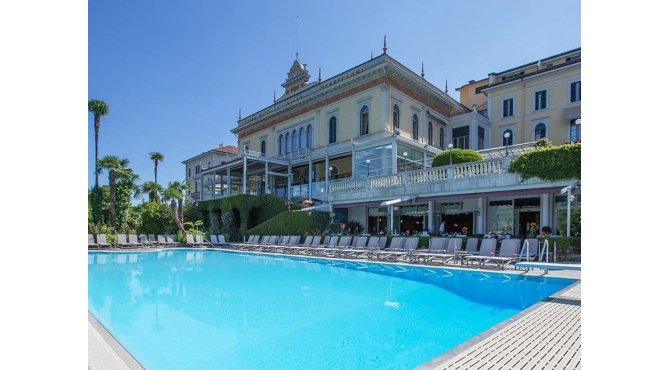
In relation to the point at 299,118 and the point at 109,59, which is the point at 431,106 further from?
the point at 109,59

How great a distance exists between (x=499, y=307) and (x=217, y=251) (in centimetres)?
1664

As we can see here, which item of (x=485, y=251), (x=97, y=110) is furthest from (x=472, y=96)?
(x=97, y=110)

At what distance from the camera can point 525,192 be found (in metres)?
13.9

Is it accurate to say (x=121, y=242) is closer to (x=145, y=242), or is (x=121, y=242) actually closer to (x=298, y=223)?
(x=145, y=242)

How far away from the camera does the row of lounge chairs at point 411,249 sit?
471 inches

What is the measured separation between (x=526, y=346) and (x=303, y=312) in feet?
13.7

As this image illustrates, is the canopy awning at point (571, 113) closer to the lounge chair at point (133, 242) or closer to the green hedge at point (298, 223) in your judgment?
the green hedge at point (298, 223)

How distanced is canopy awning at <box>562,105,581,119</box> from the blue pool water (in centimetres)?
1810

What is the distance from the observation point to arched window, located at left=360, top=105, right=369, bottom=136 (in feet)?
81.9

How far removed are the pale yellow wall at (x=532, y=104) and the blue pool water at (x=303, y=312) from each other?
18928 mm

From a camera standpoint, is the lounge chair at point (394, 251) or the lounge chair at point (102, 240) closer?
the lounge chair at point (394, 251)

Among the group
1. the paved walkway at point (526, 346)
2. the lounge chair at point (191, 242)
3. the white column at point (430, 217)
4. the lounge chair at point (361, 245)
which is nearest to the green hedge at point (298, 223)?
the lounge chair at point (361, 245)

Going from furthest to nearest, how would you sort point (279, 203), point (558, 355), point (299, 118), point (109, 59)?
point (299, 118) → point (279, 203) → point (109, 59) → point (558, 355)
